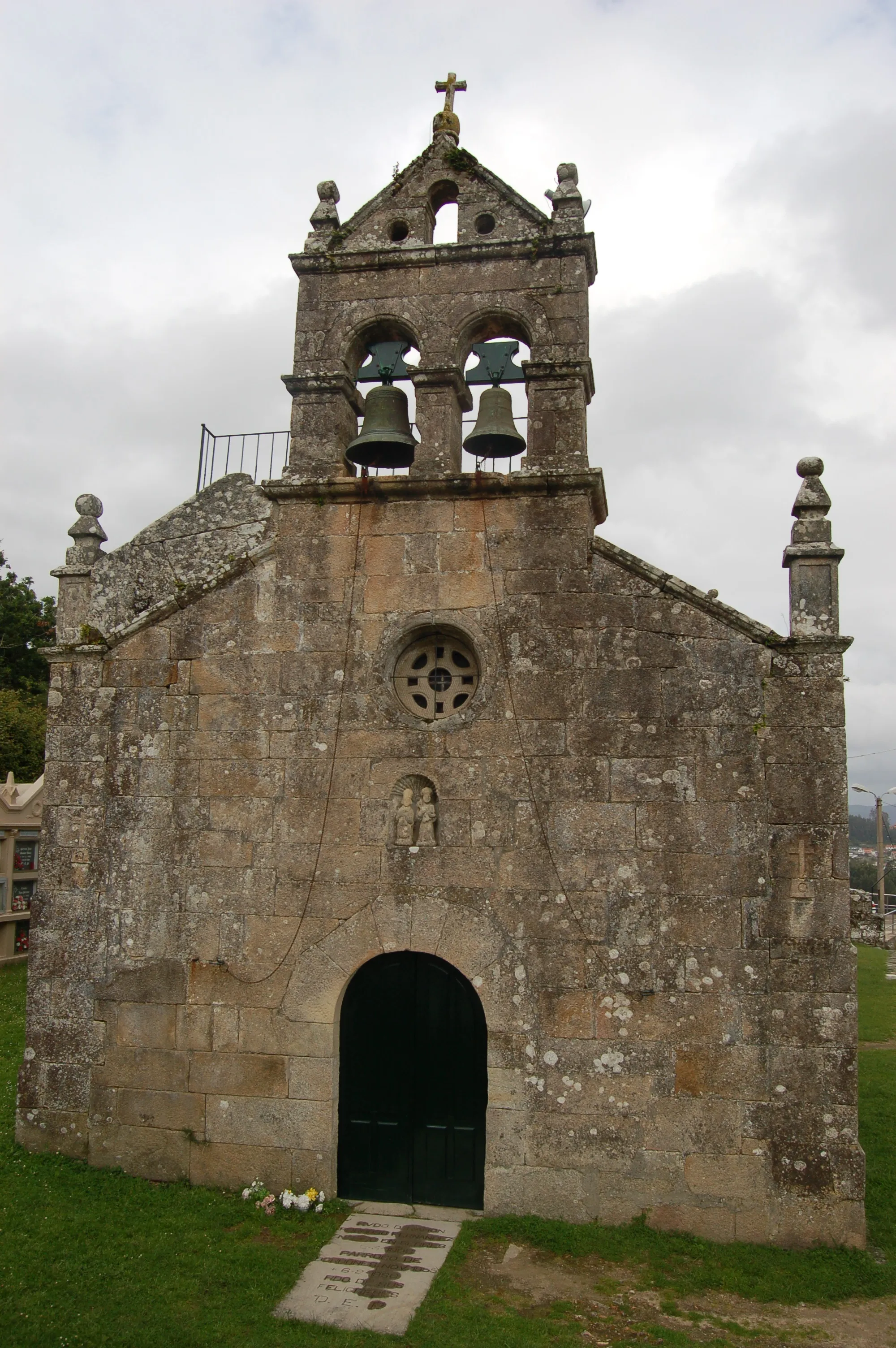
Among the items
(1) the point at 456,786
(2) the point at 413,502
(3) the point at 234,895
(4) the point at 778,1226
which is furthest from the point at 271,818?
(4) the point at 778,1226

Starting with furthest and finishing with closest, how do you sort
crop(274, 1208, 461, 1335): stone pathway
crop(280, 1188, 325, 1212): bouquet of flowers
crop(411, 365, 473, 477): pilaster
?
1. crop(411, 365, 473, 477): pilaster
2. crop(280, 1188, 325, 1212): bouquet of flowers
3. crop(274, 1208, 461, 1335): stone pathway

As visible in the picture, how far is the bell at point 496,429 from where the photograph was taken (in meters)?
8.09

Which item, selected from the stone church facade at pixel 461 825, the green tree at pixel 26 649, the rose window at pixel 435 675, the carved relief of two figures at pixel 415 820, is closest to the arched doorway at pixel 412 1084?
the stone church facade at pixel 461 825

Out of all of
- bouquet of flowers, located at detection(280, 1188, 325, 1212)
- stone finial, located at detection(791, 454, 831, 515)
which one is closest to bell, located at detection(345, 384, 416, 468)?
stone finial, located at detection(791, 454, 831, 515)

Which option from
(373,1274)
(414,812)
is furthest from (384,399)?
(373,1274)

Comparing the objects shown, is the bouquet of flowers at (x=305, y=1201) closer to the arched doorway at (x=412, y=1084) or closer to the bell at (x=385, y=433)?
the arched doorway at (x=412, y=1084)

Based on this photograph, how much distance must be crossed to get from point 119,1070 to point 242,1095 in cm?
110

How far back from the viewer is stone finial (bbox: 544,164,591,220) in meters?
8.19

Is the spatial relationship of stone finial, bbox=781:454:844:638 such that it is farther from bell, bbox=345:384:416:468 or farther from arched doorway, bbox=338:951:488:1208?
arched doorway, bbox=338:951:488:1208

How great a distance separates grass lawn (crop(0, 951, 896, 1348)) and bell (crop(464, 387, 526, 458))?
6.14 meters

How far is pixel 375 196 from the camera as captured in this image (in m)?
8.58

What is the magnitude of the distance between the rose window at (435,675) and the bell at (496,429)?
1715 mm

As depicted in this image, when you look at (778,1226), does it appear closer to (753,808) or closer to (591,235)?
(753,808)

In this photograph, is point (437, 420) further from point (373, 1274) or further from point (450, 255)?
point (373, 1274)
